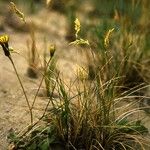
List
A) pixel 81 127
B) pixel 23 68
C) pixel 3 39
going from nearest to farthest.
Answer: pixel 3 39 → pixel 81 127 → pixel 23 68

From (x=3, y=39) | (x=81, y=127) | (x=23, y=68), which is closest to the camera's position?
(x=3, y=39)

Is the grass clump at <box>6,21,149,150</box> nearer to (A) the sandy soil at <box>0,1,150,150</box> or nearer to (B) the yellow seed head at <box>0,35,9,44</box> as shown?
(A) the sandy soil at <box>0,1,150,150</box>

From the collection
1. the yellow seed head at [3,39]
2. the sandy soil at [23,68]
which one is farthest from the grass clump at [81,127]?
the yellow seed head at [3,39]

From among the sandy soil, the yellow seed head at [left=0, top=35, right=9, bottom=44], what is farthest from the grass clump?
the yellow seed head at [left=0, top=35, right=9, bottom=44]

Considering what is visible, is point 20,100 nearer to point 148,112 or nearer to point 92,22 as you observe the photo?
point 148,112

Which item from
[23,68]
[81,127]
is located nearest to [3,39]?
[81,127]

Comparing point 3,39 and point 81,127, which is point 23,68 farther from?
point 3,39

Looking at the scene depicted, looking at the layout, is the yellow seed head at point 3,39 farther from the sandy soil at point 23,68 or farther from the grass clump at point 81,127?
the sandy soil at point 23,68

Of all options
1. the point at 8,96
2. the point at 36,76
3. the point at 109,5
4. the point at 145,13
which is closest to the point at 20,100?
the point at 8,96

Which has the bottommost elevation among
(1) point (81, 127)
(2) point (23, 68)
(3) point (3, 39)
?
(1) point (81, 127)

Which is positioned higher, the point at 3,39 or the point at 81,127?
the point at 3,39

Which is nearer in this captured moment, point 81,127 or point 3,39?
point 3,39
